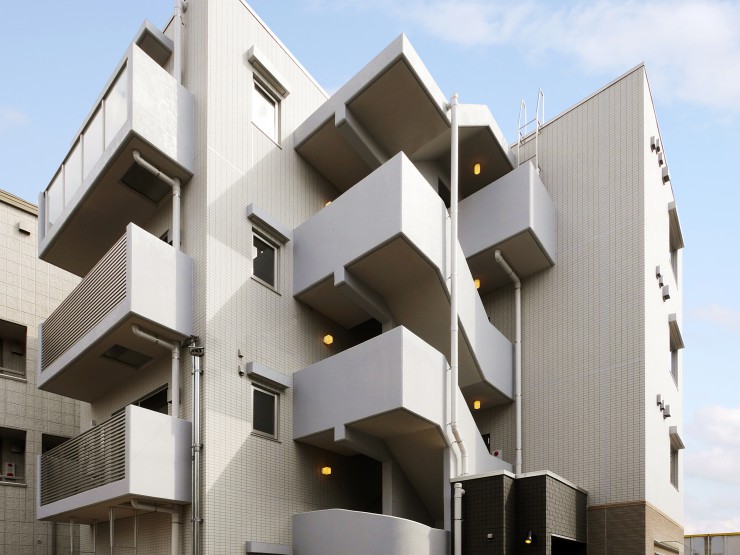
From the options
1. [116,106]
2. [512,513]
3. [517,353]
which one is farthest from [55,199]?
[512,513]

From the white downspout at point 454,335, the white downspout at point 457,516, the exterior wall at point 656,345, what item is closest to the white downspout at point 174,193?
the white downspout at point 454,335

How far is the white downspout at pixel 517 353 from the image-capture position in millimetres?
15677

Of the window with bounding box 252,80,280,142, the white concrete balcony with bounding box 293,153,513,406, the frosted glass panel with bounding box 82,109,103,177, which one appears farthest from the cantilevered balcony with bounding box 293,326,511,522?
the frosted glass panel with bounding box 82,109,103,177

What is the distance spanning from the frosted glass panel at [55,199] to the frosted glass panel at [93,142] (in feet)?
5.51

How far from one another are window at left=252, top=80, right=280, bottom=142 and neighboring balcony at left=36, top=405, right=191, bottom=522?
6.90 meters

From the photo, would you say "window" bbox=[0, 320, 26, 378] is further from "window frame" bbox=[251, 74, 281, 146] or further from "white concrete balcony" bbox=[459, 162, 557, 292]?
"white concrete balcony" bbox=[459, 162, 557, 292]

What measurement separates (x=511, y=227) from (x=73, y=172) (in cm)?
1019

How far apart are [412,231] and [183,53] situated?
656 cm

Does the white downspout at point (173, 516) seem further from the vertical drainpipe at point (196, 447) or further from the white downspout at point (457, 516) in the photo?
the white downspout at point (457, 516)

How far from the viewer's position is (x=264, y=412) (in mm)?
14023

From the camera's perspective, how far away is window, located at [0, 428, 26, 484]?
19.4 meters

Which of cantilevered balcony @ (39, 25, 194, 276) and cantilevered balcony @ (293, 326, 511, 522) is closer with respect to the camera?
cantilevered balcony @ (293, 326, 511, 522)

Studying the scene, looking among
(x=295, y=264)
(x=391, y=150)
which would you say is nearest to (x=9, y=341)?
(x=295, y=264)

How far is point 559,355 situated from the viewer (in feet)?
52.1
